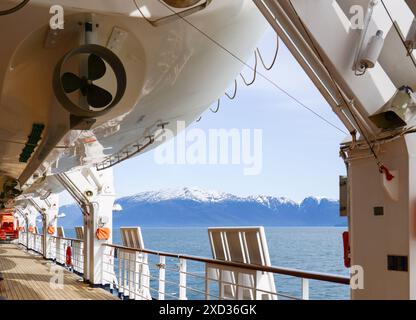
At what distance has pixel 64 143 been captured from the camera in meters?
3.66

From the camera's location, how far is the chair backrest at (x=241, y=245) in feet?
9.11

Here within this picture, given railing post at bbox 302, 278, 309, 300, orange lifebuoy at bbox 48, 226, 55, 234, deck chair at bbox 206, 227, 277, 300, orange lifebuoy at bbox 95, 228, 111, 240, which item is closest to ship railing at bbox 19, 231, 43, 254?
orange lifebuoy at bbox 48, 226, 55, 234

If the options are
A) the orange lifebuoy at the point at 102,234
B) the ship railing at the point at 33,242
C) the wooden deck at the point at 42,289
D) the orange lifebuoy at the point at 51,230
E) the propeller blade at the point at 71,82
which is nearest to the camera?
the propeller blade at the point at 71,82

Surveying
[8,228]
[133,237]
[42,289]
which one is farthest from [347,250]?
[8,228]

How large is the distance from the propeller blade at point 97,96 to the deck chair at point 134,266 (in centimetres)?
295

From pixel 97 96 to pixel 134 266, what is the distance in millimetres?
3401

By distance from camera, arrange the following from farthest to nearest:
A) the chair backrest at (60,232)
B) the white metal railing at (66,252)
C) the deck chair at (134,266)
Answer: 1. the chair backrest at (60,232)
2. the white metal railing at (66,252)
3. the deck chair at (134,266)

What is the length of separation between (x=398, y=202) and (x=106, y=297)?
413 centimetres

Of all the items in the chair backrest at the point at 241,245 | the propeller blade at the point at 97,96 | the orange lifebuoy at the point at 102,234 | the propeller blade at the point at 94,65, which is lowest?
the orange lifebuoy at the point at 102,234

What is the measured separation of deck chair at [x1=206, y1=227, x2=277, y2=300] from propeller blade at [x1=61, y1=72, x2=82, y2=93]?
1.23 m

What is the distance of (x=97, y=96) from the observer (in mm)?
2129

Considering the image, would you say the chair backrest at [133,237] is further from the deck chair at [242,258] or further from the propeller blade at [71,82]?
the propeller blade at [71,82]

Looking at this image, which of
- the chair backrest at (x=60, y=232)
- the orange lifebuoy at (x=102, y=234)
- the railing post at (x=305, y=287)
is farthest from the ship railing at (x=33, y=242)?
the railing post at (x=305, y=287)

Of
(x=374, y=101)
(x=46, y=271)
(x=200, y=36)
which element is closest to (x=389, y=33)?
(x=374, y=101)
